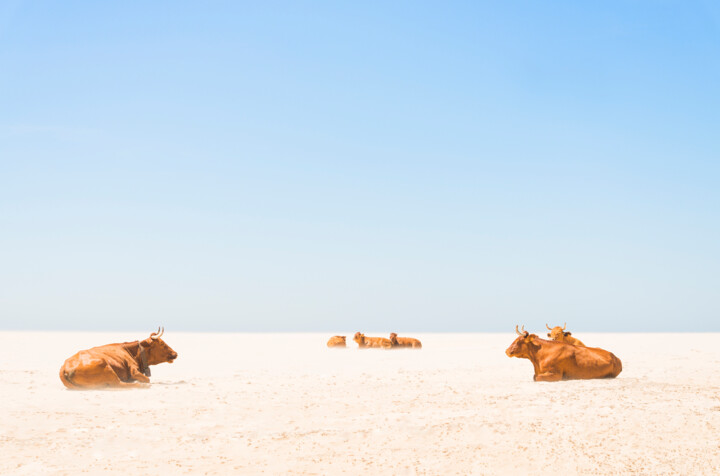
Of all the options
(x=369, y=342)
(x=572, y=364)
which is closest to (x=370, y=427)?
(x=572, y=364)

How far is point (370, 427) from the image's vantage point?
1060 centimetres

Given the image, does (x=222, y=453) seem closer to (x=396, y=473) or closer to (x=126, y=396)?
(x=396, y=473)

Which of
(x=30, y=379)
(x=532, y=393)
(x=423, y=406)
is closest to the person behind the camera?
(x=423, y=406)

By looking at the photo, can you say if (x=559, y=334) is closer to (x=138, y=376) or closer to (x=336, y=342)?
(x=138, y=376)

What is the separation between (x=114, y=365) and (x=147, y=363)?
1831mm

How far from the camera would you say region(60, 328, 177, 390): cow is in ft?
49.5

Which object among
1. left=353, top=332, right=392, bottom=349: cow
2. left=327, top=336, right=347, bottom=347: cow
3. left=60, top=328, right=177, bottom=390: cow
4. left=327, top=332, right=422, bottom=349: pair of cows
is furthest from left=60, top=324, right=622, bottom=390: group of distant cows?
left=327, top=336, right=347, bottom=347: cow

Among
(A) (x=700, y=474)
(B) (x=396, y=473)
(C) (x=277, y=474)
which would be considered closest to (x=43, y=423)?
(C) (x=277, y=474)

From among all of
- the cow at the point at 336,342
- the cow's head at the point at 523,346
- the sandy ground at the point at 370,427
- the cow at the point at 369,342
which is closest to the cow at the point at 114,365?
the sandy ground at the point at 370,427

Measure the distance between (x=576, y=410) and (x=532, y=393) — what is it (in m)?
1.94

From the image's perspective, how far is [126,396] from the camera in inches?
556

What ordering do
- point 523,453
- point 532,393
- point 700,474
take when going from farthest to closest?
1. point 532,393
2. point 523,453
3. point 700,474

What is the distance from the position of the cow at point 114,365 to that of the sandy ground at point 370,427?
498 mm

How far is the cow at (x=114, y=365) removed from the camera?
15.1m
